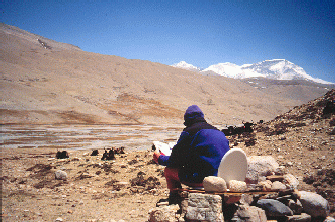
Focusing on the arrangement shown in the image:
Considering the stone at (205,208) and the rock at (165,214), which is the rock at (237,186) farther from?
the rock at (165,214)

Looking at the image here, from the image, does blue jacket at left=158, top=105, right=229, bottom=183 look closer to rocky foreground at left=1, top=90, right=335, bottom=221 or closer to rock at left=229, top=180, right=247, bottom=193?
rock at left=229, top=180, right=247, bottom=193

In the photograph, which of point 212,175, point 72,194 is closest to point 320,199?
point 212,175

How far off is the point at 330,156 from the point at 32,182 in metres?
9.31

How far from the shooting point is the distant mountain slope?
152ft

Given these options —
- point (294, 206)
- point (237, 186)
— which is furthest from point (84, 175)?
point (294, 206)

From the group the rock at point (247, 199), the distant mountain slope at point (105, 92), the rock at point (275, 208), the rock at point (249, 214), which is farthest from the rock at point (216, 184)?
the distant mountain slope at point (105, 92)

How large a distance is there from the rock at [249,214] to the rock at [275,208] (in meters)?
0.19

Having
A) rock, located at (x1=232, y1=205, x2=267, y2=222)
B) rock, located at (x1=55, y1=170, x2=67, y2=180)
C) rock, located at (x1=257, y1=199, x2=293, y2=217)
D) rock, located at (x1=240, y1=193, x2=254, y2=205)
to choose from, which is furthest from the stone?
rock, located at (x1=55, y1=170, x2=67, y2=180)

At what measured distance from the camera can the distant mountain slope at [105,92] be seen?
4625 cm

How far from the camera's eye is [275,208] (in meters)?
3.00

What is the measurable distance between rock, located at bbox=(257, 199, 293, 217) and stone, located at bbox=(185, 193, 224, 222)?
859 mm

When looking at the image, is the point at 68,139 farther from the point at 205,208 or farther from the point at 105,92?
the point at 105,92

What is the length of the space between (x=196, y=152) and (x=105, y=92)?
68653mm

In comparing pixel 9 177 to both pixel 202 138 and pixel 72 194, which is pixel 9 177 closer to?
pixel 72 194
